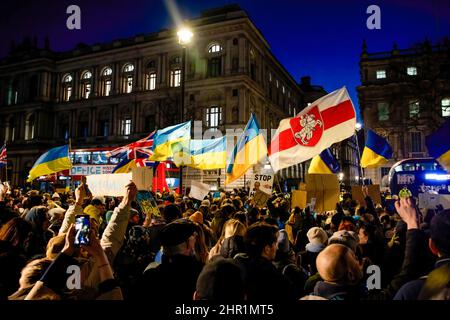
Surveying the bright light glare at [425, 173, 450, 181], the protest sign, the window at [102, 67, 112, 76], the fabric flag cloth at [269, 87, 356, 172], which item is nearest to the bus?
the bright light glare at [425, 173, 450, 181]

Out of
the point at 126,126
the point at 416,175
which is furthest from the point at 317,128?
the point at 126,126

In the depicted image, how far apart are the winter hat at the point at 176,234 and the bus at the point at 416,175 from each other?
1616 centimetres

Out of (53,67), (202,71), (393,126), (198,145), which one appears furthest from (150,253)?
(53,67)

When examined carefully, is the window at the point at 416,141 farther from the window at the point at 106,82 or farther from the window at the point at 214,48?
the window at the point at 106,82

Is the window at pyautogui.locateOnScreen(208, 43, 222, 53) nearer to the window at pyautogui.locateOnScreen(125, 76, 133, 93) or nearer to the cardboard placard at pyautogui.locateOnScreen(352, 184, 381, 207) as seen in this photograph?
the window at pyautogui.locateOnScreen(125, 76, 133, 93)

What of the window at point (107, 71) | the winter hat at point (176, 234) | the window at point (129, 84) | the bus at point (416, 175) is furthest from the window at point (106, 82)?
the winter hat at point (176, 234)

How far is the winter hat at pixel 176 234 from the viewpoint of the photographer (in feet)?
9.34

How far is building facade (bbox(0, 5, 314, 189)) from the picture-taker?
1612 inches

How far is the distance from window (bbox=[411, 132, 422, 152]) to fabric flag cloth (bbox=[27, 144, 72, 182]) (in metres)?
40.6

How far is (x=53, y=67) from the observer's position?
54.9 m

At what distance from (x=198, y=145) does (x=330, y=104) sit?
748cm

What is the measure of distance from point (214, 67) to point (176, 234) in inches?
1625

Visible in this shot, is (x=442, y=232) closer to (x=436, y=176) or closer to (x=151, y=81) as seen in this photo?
(x=436, y=176)
